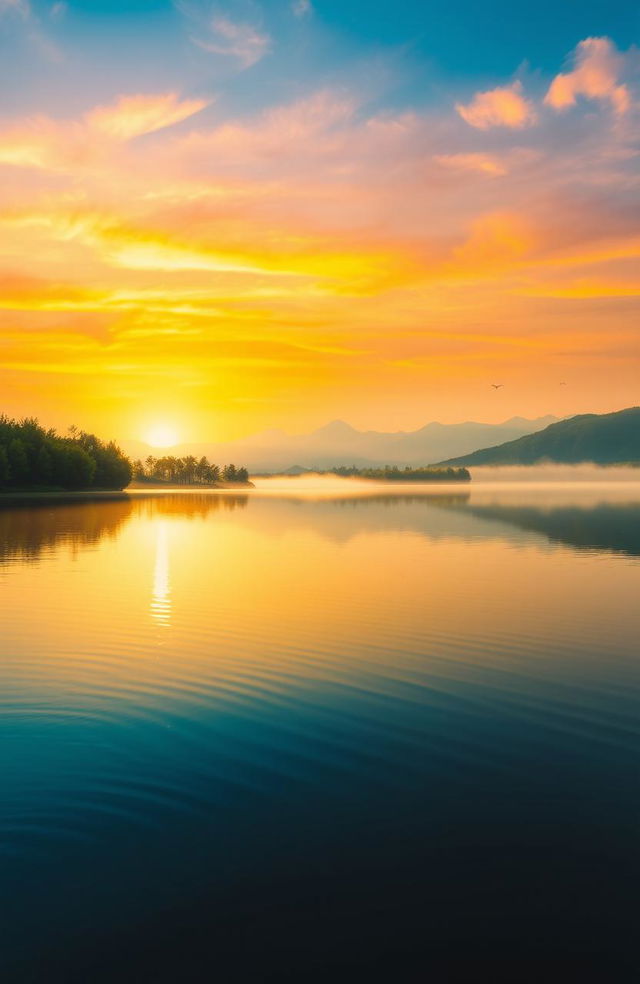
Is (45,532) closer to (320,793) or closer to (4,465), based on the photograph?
(320,793)

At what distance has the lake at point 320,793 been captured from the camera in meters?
10.1

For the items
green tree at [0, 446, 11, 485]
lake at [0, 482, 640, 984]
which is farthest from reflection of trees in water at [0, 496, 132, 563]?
green tree at [0, 446, 11, 485]

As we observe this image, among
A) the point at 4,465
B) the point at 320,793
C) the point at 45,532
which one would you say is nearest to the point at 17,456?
the point at 4,465

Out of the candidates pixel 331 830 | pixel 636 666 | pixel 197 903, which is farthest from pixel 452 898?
pixel 636 666

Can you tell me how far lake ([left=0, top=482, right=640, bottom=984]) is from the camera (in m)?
10.1

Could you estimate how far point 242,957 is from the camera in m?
9.82

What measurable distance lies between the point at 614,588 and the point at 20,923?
35731 mm

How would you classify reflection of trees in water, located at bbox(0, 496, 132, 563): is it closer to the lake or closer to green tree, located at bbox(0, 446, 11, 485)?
the lake

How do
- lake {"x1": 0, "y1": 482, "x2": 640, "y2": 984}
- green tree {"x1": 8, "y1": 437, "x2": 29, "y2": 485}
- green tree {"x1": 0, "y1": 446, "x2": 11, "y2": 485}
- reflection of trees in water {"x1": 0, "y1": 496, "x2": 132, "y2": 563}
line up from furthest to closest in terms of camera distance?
green tree {"x1": 8, "y1": 437, "x2": 29, "y2": 485}, green tree {"x1": 0, "y1": 446, "x2": 11, "y2": 485}, reflection of trees in water {"x1": 0, "y1": 496, "x2": 132, "y2": 563}, lake {"x1": 0, "y1": 482, "x2": 640, "y2": 984}

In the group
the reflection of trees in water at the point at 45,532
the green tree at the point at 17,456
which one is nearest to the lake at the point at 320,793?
the reflection of trees in water at the point at 45,532

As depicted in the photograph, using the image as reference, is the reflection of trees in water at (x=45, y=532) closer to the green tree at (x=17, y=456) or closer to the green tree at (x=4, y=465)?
the green tree at (x=4, y=465)

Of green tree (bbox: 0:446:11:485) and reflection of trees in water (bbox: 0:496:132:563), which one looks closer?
reflection of trees in water (bbox: 0:496:132:563)

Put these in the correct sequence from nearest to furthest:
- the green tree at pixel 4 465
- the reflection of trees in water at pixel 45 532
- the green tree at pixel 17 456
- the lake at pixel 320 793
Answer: the lake at pixel 320 793
the reflection of trees in water at pixel 45 532
the green tree at pixel 4 465
the green tree at pixel 17 456

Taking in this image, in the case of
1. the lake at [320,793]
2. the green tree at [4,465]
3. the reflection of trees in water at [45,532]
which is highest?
the green tree at [4,465]
